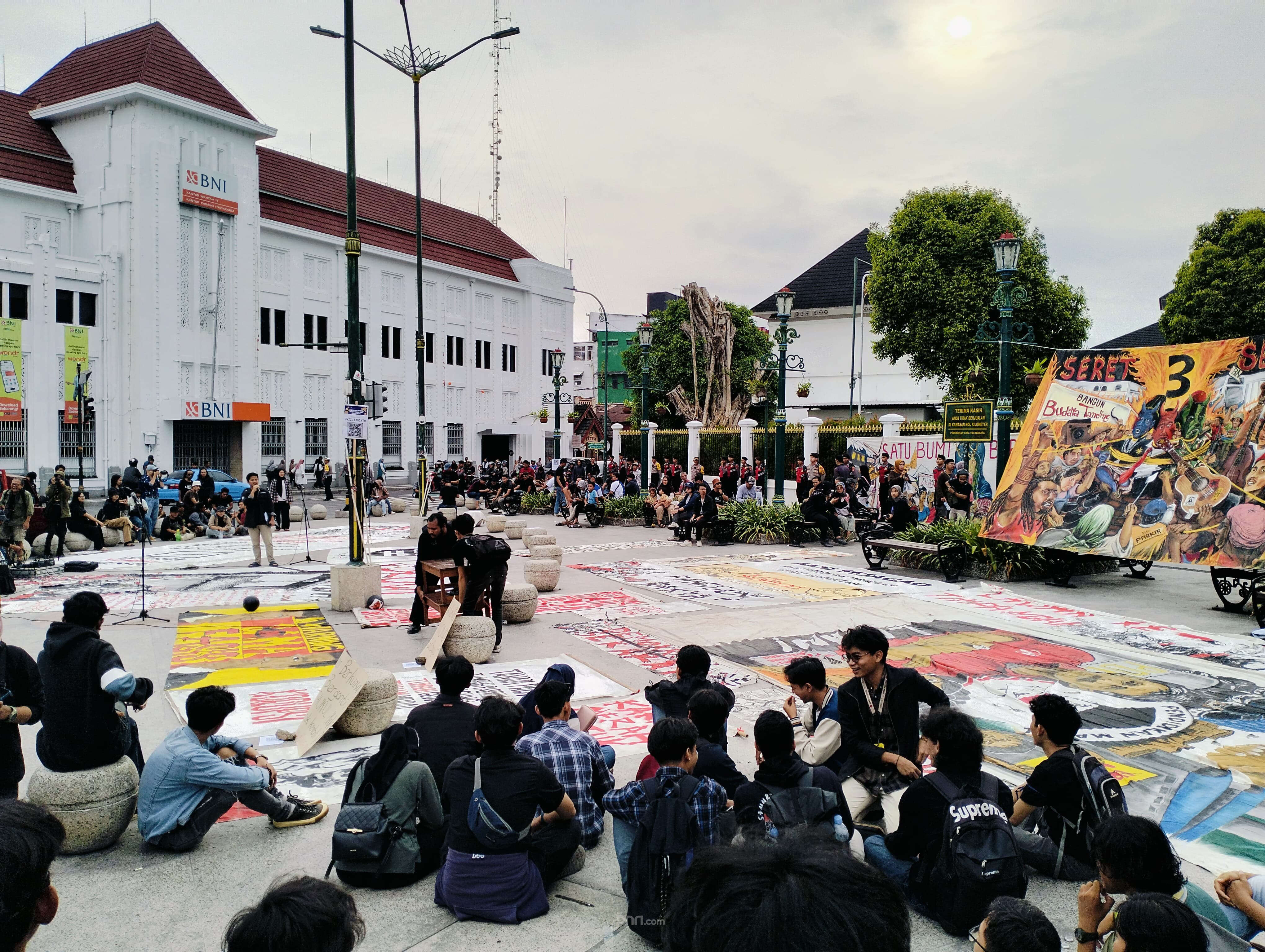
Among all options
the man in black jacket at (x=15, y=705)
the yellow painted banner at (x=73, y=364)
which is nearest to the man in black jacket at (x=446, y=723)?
the man in black jacket at (x=15, y=705)

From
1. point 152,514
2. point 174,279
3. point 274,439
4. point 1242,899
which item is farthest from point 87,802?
point 274,439

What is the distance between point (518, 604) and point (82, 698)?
6972mm

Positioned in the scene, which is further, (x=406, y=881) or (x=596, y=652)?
(x=596, y=652)

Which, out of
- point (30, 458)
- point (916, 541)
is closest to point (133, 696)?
point (916, 541)

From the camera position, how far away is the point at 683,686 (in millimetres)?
6078

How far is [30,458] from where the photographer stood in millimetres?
33781

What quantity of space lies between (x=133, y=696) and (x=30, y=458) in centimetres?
3446

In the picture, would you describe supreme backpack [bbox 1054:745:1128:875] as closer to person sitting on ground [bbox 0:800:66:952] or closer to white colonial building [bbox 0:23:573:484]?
person sitting on ground [bbox 0:800:66:952]

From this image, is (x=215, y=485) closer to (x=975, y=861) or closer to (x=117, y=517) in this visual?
(x=117, y=517)

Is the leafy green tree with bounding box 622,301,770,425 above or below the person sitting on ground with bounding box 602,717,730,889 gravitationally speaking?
above

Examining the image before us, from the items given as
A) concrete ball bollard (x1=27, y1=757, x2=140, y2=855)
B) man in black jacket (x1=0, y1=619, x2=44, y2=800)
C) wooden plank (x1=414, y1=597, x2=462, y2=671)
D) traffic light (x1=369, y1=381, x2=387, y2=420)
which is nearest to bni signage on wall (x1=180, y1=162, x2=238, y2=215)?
traffic light (x1=369, y1=381, x2=387, y2=420)

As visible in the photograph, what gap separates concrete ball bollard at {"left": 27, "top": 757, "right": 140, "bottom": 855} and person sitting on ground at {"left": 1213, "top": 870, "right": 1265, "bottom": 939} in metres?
5.61

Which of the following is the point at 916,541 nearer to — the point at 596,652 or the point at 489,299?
the point at 596,652

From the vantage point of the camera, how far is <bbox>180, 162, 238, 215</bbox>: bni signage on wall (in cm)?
3812
